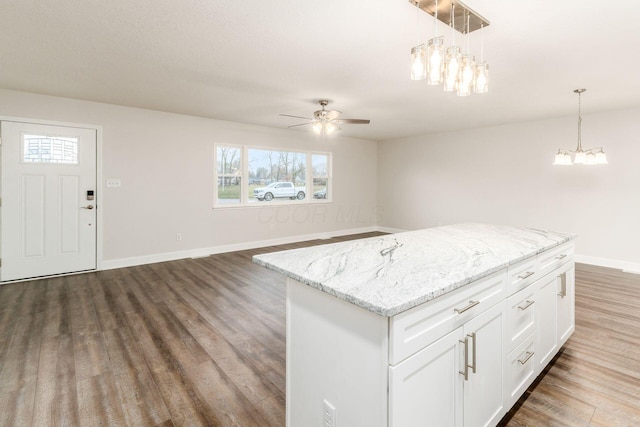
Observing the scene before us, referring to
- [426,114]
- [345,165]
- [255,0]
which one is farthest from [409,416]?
[345,165]

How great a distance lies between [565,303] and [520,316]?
0.94 metres

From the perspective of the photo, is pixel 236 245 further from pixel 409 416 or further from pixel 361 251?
pixel 409 416

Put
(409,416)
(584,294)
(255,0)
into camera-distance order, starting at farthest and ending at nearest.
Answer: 1. (584,294)
2. (255,0)
3. (409,416)

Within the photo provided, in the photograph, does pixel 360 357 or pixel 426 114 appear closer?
pixel 360 357

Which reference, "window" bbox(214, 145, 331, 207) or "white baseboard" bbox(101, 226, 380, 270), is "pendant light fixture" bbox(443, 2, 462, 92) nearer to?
"window" bbox(214, 145, 331, 207)

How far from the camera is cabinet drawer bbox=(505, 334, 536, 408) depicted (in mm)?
1789

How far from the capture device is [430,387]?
1.27m

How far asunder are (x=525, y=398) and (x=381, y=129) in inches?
222

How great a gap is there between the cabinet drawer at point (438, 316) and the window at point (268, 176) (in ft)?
17.2

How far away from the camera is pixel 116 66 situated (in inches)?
130

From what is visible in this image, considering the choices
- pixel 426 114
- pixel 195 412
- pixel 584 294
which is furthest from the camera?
pixel 426 114

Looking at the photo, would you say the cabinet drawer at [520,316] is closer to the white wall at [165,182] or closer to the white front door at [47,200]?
the white wall at [165,182]

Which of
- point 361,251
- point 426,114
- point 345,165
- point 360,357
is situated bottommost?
point 360,357

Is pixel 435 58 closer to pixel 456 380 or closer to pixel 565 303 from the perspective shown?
pixel 456 380
